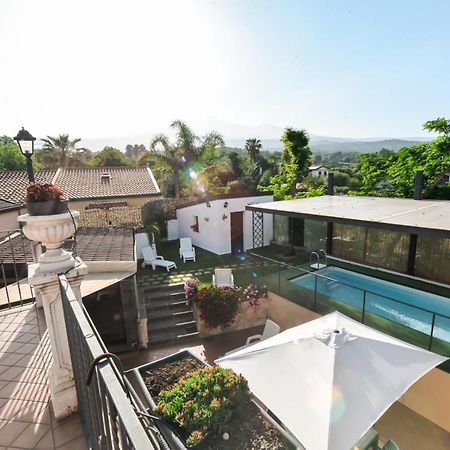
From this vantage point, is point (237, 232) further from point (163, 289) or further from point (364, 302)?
point (364, 302)

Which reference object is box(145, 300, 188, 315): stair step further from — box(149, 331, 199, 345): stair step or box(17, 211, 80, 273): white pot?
box(17, 211, 80, 273): white pot

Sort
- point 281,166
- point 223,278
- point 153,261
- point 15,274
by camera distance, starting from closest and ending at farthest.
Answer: point 15,274
point 223,278
point 153,261
point 281,166

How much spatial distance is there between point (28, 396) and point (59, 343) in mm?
1194

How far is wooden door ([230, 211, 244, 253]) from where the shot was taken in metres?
16.6

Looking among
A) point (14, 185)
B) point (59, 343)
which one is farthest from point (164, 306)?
point (14, 185)

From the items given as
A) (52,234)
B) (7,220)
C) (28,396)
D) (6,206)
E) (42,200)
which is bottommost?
(28,396)

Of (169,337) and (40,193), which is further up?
(40,193)

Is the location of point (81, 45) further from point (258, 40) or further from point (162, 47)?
point (258, 40)

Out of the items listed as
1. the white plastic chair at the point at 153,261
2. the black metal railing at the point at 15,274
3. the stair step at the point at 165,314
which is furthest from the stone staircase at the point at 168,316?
the black metal railing at the point at 15,274

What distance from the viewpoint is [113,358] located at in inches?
61.1

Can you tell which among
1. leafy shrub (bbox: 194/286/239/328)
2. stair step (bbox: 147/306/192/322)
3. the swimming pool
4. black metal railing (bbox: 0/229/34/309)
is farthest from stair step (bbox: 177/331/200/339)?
black metal railing (bbox: 0/229/34/309)

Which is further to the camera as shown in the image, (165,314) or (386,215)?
(165,314)

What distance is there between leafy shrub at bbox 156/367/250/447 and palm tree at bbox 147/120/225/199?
Result: 22805 millimetres

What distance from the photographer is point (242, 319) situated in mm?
10258
